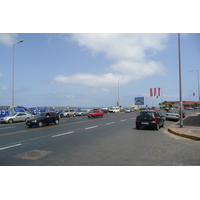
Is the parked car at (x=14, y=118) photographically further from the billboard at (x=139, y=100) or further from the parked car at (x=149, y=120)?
the billboard at (x=139, y=100)

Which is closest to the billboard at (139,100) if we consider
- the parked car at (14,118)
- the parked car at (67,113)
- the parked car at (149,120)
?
the parked car at (67,113)

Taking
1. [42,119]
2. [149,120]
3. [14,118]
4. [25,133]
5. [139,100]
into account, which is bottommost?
[25,133]

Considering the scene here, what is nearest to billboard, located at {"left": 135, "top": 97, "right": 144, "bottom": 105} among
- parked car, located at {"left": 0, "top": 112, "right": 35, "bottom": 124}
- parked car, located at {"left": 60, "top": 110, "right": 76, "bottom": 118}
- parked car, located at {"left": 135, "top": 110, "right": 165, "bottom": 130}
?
parked car, located at {"left": 60, "top": 110, "right": 76, "bottom": 118}

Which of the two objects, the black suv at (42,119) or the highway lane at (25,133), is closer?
the highway lane at (25,133)

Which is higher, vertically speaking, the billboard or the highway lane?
the billboard

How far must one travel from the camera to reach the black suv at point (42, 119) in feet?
59.6

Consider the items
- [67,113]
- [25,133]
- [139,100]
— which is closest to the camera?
[25,133]

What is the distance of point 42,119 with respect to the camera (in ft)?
62.5

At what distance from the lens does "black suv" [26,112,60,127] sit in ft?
59.6

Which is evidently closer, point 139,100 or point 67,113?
point 67,113

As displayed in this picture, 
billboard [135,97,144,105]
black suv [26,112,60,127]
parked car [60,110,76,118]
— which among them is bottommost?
parked car [60,110,76,118]

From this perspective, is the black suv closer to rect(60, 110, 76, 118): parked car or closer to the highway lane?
the highway lane

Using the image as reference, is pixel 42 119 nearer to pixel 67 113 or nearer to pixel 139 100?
pixel 67 113

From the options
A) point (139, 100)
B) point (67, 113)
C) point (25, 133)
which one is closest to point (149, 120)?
point (25, 133)
